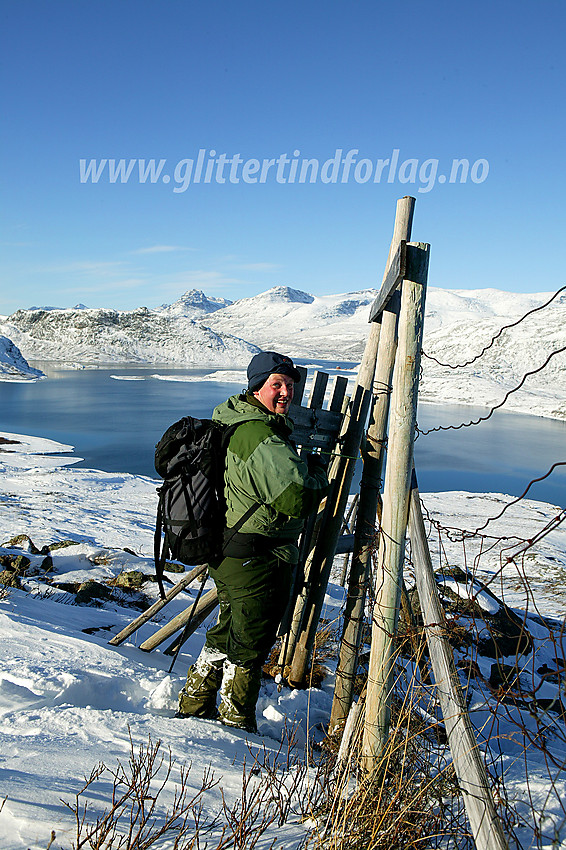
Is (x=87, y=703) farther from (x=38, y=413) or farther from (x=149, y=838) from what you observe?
(x=38, y=413)

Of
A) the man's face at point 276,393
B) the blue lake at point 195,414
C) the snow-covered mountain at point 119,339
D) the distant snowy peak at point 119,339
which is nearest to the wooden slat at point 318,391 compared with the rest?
the man's face at point 276,393

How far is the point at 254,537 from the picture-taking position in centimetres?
249

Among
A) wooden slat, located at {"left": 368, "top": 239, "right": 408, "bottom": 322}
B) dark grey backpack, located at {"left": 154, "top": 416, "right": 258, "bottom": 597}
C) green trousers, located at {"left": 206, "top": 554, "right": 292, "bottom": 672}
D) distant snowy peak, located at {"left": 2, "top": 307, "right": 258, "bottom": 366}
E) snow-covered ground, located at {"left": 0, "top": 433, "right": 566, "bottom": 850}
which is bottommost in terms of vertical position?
snow-covered ground, located at {"left": 0, "top": 433, "right": 566, "bottom": 850}

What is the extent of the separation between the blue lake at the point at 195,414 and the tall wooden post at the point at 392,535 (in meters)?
15.0

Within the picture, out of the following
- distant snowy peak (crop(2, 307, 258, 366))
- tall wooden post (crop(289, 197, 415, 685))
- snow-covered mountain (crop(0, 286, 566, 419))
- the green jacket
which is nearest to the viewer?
the green jacket

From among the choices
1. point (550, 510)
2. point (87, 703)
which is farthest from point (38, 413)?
point (87, 703)

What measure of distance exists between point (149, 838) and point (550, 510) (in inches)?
588

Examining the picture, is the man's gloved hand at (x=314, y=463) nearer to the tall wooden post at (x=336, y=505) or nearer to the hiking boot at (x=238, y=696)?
the tall wooden post at (x=336, y=505)

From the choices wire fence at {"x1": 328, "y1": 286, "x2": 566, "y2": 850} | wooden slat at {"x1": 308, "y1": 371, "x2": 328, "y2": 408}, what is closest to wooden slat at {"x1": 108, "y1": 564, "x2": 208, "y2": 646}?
wire fence at {"x1": 328, "y1": 286, "x2": 566, "y2": 850}

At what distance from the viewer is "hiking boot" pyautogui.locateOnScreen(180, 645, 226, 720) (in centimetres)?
273

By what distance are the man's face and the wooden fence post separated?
827 mm

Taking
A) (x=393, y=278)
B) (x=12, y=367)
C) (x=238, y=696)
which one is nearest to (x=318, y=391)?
(x=393, y=278)

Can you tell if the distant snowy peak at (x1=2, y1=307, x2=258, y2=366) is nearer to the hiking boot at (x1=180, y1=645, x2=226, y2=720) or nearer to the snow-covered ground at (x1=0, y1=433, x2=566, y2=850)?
the snow-covered ground at (x1=0, y1=433, x2=566, y2=850)

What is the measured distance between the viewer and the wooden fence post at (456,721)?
158 cm
